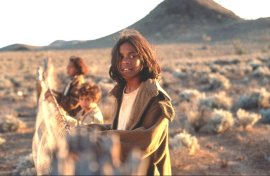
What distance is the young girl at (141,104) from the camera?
3.39 m

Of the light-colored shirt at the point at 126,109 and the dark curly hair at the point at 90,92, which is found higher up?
the light-colored shirt at the point at 126,109

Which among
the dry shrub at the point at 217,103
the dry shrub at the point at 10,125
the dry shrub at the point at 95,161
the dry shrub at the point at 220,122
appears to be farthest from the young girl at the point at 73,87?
the dry shrub at the point at 217,103

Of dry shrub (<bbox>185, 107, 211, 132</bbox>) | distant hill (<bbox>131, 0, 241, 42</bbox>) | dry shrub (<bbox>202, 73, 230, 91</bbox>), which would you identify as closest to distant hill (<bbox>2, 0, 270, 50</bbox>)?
distant hill (<bbox>131, 0, 241, 42</bbox>)

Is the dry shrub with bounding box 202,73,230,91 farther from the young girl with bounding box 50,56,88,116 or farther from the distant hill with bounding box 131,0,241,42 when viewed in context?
the distant hill with bounding box 131,0,241,42

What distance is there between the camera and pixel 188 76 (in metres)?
27.7

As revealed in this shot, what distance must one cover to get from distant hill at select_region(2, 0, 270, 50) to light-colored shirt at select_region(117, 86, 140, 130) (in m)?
87.4

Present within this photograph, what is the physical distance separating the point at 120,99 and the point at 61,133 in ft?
2.62

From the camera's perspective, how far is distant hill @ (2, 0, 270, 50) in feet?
322

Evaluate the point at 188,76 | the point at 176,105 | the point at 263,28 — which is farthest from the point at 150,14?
the point at 176,105

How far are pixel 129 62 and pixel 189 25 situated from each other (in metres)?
115

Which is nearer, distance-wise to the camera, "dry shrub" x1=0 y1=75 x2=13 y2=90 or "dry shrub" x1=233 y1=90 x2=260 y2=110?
"dry shrub" x1=233 y1=90 x2=260 y2=110

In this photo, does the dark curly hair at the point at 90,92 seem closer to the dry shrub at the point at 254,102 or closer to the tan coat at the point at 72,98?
the tan coat at the point at 72,98

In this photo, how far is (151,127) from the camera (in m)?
3.43

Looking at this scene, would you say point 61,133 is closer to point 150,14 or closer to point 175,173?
point 175,173
